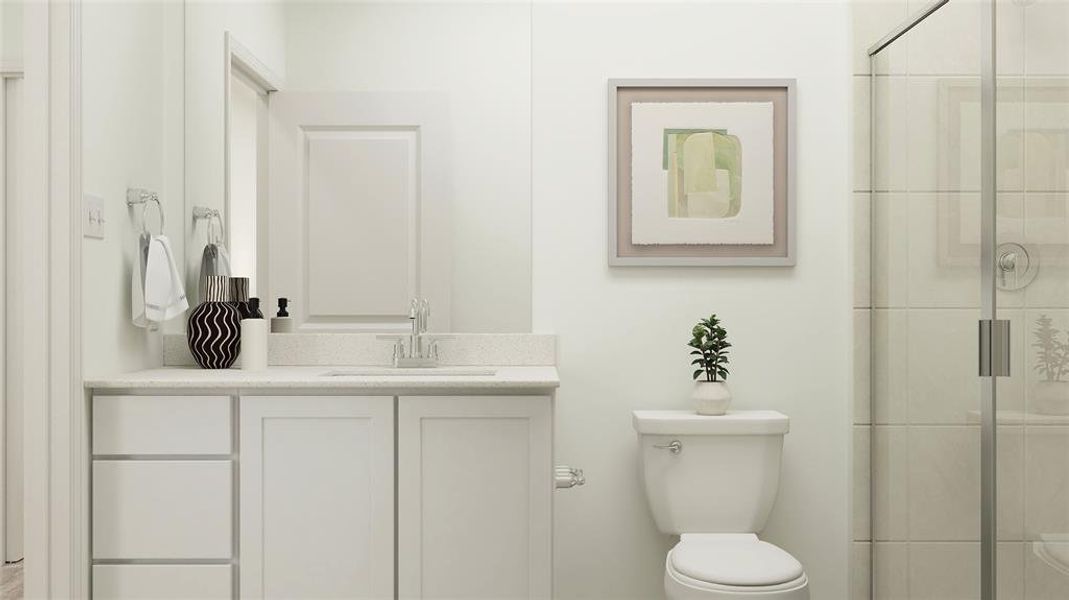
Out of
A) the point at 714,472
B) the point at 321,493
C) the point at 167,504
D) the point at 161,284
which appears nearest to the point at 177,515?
the point at 167,504

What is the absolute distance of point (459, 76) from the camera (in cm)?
258

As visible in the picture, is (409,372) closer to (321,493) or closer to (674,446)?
(321,493)

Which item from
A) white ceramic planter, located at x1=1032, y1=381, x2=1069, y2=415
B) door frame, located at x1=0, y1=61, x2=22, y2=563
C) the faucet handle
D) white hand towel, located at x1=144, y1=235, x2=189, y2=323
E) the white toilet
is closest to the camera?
white ceramic planter, located at x1=1032, y1=381, x2=1069, y2=415

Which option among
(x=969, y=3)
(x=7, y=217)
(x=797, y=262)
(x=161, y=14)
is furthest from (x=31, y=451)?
(x=969, y=3)

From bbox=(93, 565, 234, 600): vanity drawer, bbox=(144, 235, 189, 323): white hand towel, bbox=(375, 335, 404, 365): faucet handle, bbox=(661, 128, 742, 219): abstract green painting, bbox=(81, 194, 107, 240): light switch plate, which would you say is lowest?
bbox=(93, 565, 234, 600): vanity drawer

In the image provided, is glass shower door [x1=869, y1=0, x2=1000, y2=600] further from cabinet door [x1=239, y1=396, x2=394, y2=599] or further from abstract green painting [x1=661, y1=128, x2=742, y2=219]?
cabinet door [x1=239, y1=396, x2=394, y2=599]

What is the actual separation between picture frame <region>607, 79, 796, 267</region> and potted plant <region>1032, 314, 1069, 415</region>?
3.22 feet

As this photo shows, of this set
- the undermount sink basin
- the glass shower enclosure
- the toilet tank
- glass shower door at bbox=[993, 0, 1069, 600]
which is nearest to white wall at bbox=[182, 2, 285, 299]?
the undermount sink basin

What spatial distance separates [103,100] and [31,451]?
86 centimetres

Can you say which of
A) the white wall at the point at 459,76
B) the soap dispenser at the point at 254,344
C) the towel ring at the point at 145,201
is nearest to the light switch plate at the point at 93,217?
the towel ring at the point at 145,201

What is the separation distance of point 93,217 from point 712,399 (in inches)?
65.8

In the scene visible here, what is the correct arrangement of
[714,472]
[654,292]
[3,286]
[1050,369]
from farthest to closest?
[3,286]
[654,292]
[714,472]
[1050,369]

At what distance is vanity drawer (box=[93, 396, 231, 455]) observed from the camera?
6.74ft

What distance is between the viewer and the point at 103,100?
2.15 meters
